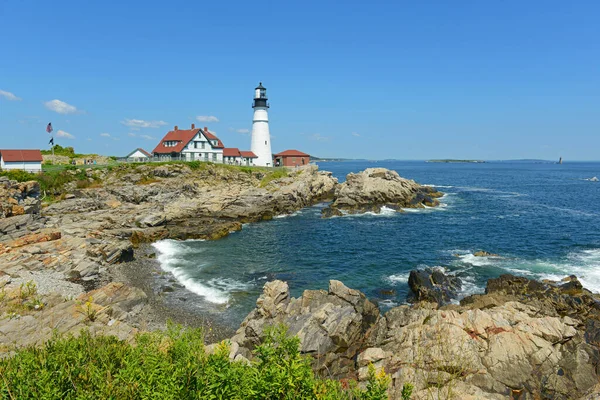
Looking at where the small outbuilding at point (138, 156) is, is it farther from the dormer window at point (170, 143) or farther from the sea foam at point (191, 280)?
the sea foam at point (191, 280)

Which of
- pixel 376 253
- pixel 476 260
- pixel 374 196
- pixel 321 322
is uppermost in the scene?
pixel 374 196

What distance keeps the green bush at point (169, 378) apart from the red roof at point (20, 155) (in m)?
60.6

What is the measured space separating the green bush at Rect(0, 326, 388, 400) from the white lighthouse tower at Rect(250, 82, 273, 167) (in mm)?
77612

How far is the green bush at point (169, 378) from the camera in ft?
24.1

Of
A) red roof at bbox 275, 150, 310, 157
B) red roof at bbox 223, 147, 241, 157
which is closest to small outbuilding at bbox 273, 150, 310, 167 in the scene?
red roof at bbox 275, 150, 310, 157

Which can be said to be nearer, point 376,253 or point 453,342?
point 453,342

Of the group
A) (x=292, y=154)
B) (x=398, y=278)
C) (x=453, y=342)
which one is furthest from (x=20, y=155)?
(x=453, y=342)

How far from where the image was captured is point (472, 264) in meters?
31.9

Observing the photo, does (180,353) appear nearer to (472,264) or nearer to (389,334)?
(389,334)

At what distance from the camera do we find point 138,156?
7612 centimetres

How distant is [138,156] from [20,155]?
870 inches

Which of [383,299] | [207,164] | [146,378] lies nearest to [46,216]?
[207,164]

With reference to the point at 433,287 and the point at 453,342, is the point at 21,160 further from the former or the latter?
the point at 453,342

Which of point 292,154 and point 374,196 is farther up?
point 292,154
